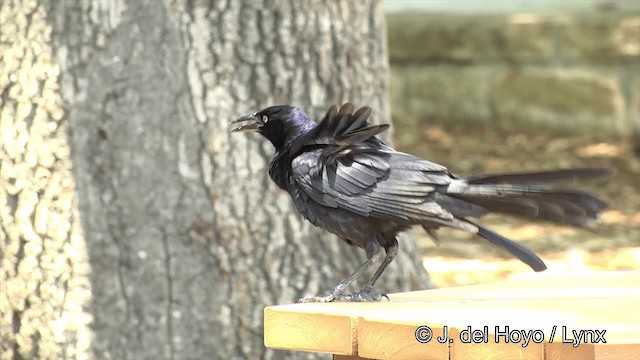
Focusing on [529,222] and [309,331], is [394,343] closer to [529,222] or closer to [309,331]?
[309,331]

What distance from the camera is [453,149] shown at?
1212cm

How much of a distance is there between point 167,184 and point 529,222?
5570 millimetres

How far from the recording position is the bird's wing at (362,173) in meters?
3.06

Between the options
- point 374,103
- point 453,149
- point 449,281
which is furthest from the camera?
point 453,149

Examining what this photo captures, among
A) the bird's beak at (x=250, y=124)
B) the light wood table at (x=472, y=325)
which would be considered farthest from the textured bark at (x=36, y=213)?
the light wood table at (x=472, y=325)

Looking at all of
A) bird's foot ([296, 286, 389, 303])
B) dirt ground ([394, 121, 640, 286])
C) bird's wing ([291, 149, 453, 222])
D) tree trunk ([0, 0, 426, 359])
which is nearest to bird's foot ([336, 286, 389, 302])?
bird's foot ([296, 286, 389, 303])

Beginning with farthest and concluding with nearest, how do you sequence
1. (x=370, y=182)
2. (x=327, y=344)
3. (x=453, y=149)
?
1. (x=453, y=149)
2. (x=370, y=182)
3. (x=327, y=344)

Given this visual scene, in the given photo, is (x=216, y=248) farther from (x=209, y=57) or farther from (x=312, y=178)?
(x=312, y=178)

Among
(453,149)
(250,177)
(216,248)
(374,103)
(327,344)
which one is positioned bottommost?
(327,344)

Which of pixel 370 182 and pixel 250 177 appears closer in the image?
pixel 370 182

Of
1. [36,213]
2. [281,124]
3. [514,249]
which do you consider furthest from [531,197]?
[36,213]

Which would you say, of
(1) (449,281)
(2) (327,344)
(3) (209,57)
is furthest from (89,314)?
(1) (449,281)

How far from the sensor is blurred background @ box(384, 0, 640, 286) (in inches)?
467

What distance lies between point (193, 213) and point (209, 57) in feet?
2.14
